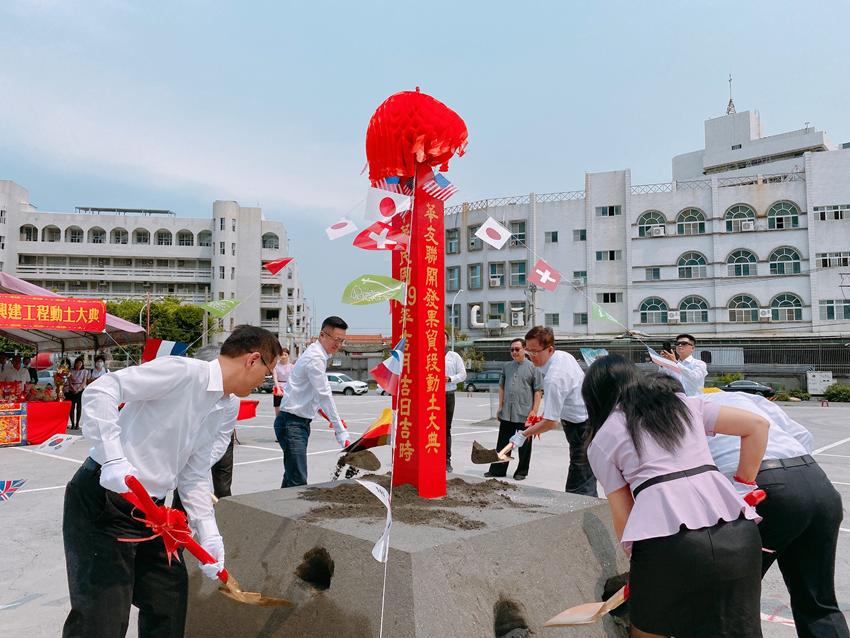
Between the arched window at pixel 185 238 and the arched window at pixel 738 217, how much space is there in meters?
38.7

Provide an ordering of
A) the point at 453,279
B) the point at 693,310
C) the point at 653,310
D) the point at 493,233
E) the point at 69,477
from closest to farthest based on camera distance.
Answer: the point at 493,233, the point at 69,477, the point at 693,310, the point at 653,310, the point at 453,279

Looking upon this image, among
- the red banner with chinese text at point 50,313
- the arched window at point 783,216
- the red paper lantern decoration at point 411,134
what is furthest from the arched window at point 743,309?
the red paper lantern decoration at point 411,134

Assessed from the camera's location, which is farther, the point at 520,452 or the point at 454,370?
the point at 454,370

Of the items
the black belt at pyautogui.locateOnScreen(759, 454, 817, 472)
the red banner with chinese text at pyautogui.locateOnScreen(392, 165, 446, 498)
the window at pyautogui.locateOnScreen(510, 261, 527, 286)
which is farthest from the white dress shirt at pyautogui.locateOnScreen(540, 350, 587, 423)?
the window at pyautogui.locateOnScreen(510, 261, 527, 286)

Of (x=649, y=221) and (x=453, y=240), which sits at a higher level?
(x=649, y=221)

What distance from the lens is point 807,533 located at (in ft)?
8.11

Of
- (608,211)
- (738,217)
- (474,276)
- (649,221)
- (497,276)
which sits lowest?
(497,276)

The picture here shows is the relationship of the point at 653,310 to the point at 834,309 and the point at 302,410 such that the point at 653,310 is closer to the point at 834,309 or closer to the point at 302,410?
the point at 834,309

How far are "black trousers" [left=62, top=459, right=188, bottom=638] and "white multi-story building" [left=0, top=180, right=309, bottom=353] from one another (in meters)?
46.5

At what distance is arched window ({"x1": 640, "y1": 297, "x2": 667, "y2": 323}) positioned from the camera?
111ft

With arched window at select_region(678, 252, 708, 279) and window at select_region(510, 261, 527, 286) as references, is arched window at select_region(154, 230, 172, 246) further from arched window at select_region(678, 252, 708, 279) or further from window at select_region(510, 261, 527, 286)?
arched window at select_region(678, 252, 708, 279)

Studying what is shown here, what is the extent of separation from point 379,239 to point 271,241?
4799 cm

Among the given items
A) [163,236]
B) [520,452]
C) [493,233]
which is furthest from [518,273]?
[493,233]

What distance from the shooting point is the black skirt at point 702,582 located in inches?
77.0
